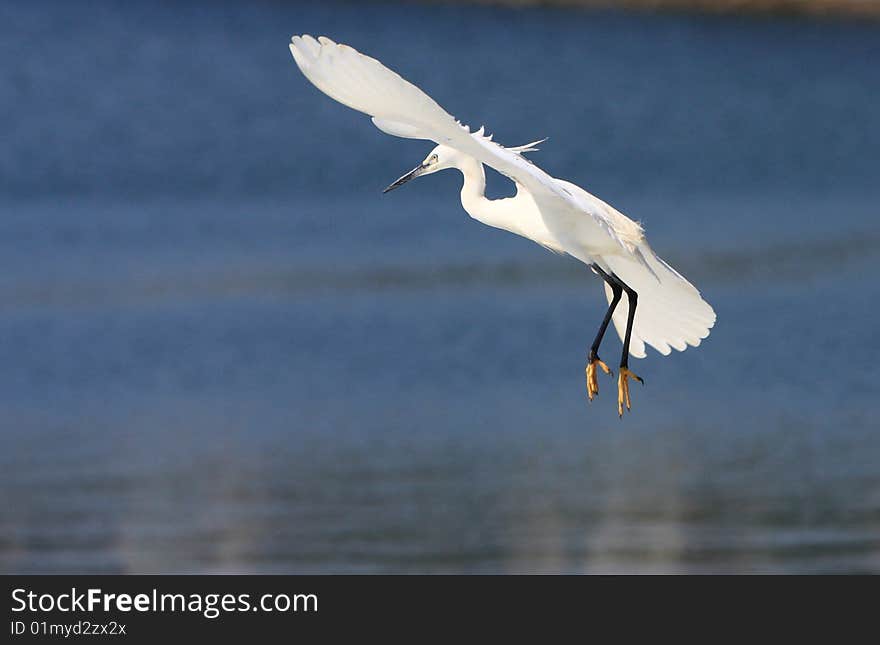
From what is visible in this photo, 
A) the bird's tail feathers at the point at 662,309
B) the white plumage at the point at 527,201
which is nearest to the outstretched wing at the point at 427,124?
the white plumage at the point at 527,201

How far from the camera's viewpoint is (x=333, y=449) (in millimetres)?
14297

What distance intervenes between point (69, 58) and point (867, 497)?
57.0ft

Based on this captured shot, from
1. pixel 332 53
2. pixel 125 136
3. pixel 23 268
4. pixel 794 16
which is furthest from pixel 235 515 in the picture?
pixel 794 16

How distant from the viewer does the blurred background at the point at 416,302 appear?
12266 mm

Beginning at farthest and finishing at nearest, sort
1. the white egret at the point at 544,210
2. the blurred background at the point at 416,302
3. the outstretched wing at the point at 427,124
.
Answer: the blurred background at the point at 416,302
the white egret at the point at 544,210
the outstretched wing at the point at 427,124

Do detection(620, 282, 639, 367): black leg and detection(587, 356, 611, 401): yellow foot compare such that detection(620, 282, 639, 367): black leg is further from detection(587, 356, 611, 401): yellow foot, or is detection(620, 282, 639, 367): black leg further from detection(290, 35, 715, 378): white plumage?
detection(587, 356, 611, 401): yellow foot

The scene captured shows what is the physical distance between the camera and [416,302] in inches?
754

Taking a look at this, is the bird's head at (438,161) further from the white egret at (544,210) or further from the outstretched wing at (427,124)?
the outstretched wing at (427,124)

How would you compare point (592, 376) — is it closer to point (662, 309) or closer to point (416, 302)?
point (662, 309)

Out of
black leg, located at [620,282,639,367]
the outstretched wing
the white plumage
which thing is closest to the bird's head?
the white plumage

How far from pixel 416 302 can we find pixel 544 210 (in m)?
10.4

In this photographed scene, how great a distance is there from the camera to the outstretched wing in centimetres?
702

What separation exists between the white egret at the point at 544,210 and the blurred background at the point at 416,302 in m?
2.02

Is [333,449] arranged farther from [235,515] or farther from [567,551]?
[567,551]
